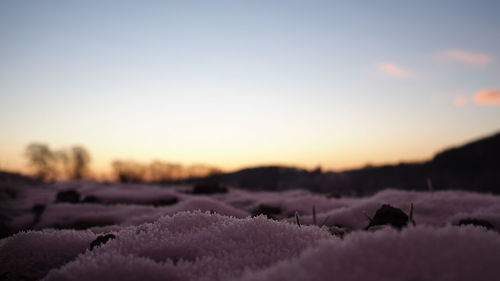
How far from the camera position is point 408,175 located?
36.4m

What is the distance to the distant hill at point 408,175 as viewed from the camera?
25.2 metres

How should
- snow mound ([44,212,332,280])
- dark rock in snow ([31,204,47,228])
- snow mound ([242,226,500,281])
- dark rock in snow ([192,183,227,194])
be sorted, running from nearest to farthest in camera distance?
snow mound ([242,226,500,281]) < snow mound ([44,212,332,280]) < dark rock in snow ([31,204,47,228]) < dark rock in snow ([192,183,227,194])

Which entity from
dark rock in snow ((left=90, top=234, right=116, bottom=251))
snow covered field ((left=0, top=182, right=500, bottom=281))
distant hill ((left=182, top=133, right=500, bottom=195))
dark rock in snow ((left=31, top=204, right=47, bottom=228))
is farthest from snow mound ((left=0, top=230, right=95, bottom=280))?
distant hill ((left=182, top=133, right=500, bottom=195))

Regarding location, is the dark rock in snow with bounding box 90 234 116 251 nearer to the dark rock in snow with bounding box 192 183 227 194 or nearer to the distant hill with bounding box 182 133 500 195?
the dark rock in snow with bounding box 192 183 227 194

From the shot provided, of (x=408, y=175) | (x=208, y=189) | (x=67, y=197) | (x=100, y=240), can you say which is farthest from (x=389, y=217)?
(x=408, y=175)

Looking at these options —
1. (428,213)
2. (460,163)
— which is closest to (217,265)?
(428,213)

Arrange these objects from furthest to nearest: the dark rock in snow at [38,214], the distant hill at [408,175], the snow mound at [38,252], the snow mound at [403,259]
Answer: the distant hill at [408,175], the dark rock in snow at [38,214], the snow mound at [38,252], the snow mound at [403,259]

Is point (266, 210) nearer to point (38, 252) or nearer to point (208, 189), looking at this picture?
point (38, 252)

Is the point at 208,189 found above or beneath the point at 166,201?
above

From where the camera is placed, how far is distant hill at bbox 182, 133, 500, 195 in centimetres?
2519

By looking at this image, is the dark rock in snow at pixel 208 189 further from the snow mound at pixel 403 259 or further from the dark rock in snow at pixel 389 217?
the snow mound at pixel 403 259

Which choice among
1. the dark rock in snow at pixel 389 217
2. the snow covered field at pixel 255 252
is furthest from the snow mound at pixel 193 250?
the dark rock in snow at pixel 389 217

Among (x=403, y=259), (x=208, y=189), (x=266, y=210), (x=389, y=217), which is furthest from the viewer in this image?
(x=208, y=189)

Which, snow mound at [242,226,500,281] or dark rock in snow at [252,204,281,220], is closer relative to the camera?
snow mound at [242,226,500,281]
